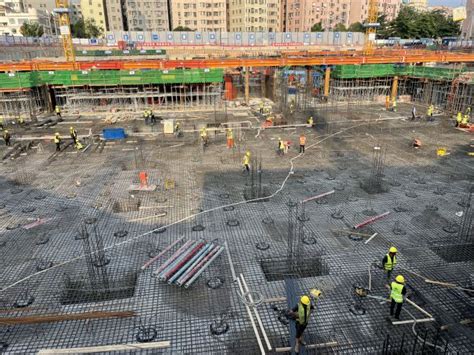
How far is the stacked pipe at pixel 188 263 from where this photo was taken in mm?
11211

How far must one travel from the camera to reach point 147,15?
117750 millimetres

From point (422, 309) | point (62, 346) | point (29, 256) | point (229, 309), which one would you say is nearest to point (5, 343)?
point (62, 346)

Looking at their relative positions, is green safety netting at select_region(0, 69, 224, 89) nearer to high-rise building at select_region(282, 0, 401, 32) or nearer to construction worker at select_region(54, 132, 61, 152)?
construction worker at select_region(54, 132, 61, 152)

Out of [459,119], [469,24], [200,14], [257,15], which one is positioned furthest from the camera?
[200,14]

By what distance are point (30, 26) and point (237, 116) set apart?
91015 mm

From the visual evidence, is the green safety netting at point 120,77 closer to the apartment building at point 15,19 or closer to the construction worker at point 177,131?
the construction worker at point 177,131

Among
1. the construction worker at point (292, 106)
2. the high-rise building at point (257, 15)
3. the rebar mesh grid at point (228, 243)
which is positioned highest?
the high-rise building at point (257, 15)

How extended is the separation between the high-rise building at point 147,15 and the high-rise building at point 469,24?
84.2 meters

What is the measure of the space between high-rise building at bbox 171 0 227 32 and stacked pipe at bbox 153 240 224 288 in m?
108

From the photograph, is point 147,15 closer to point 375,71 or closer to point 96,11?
Answer: point 96,11

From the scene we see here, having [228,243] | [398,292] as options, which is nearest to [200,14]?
[228,243]

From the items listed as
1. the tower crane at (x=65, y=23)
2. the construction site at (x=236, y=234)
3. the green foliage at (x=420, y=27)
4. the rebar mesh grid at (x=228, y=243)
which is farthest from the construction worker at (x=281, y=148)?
the green foliage at (x=420, y=27)

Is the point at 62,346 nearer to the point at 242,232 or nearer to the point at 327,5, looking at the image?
the point at 242,232

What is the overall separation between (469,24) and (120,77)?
3459 inches
